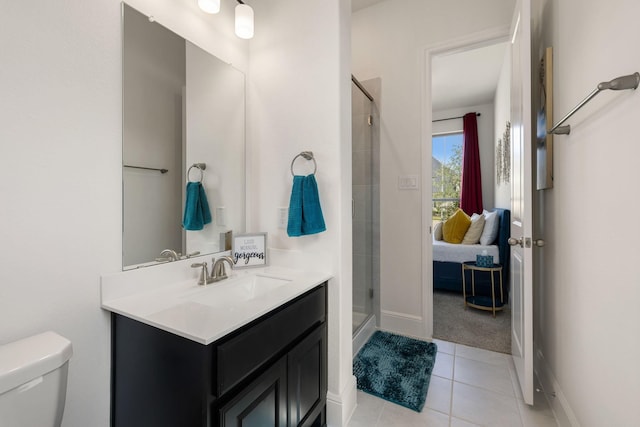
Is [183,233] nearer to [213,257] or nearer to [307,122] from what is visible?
[213,257]

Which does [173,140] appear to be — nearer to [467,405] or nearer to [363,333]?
[363,333]

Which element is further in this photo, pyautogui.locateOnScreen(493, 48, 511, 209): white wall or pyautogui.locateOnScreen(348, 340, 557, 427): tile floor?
pyautogui.locateOnScreen(493, 48, 511, 209): white wall

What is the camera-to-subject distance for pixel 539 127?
1.73 m

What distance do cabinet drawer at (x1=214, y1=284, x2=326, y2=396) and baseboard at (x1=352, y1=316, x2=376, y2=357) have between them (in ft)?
3.08

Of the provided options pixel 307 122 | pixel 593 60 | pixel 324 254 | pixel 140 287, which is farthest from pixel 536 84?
pixel 140 287

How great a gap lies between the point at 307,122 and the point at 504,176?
3511mm

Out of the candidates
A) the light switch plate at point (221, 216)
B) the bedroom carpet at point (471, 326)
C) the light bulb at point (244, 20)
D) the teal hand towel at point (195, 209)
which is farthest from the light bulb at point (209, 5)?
the bedroom carpet at point (471, 326)

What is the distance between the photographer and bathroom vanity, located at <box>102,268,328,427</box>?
831mm

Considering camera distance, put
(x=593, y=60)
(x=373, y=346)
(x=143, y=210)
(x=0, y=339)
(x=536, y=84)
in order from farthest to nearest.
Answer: (x=373, y=346)
(x=536, y=84)
(x=143, y=210)
(x=593, y=60)
(x=0, y=339)

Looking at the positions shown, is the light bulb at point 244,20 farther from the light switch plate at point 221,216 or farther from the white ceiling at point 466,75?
the white ceiling at point 466,75

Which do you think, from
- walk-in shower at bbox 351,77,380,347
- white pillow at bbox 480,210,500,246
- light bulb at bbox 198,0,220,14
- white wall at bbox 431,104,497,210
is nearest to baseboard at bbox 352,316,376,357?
walk-in shower at bbox 351,77,380,347

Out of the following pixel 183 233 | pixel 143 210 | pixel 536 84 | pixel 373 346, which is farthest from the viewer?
pixel 373 346

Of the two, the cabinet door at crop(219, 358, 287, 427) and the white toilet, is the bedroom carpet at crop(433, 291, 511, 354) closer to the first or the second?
the cabinet door at crop(219, 358, 287, 427)

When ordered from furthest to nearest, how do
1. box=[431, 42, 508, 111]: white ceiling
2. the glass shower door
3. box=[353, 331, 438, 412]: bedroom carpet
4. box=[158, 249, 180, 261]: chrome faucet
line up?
box=[431, 42, 508, 111]: white ceiling, the glass shower door, box=[353, 331, 438, 412]: bedroom carpet, box=[158, 249, 180, 261]: chrome faucet
